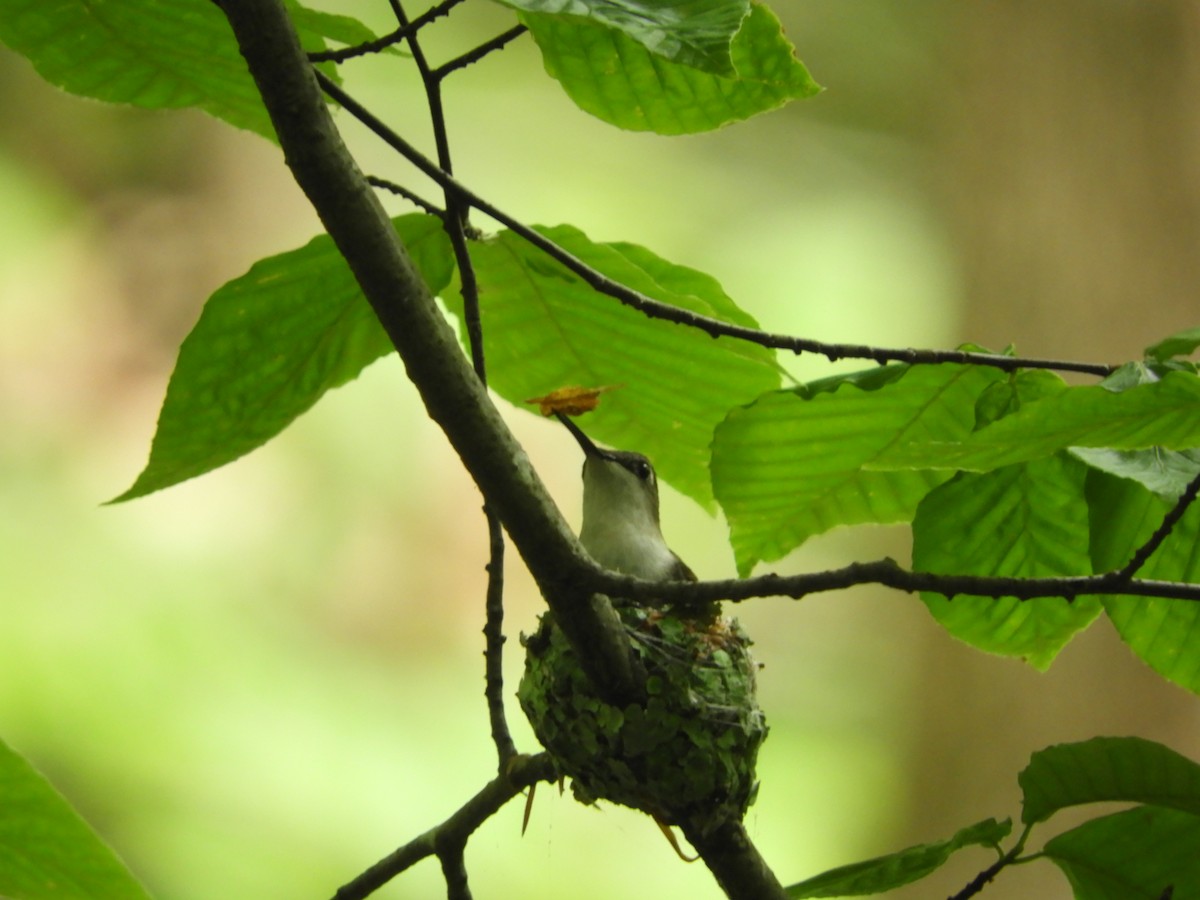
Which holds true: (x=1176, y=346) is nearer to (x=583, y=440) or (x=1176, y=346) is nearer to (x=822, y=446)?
(x=822, y=446)

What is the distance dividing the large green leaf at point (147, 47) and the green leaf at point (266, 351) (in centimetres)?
10

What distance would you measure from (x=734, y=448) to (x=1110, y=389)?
0.85 ft

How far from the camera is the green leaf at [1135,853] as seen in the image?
670mm

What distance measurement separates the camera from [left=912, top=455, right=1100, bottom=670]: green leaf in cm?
70

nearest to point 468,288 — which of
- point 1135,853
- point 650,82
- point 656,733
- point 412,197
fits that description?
point 412,197

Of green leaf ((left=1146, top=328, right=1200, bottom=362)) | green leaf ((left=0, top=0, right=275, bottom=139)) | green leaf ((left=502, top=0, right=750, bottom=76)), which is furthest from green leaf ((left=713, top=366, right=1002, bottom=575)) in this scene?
green leaf ((left=0, top=0, right=275, bottom=139))

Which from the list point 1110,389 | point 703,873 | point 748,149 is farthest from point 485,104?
point 1110,389

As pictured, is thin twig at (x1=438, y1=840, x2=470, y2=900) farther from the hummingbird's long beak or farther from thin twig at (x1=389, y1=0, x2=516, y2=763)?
the hummingbird's long beak

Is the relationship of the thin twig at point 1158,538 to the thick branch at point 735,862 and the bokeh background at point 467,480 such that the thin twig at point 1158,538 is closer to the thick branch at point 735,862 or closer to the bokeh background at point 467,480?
the thick branch at point 735,862

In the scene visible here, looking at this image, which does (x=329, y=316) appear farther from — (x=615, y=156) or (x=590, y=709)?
(x=615, y=156)

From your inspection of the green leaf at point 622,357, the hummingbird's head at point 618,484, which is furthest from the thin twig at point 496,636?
the hummingbird's head at point 618,484

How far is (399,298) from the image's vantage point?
0.58 meters

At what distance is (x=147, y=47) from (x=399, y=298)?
0.28m

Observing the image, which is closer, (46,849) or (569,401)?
(46,849)
